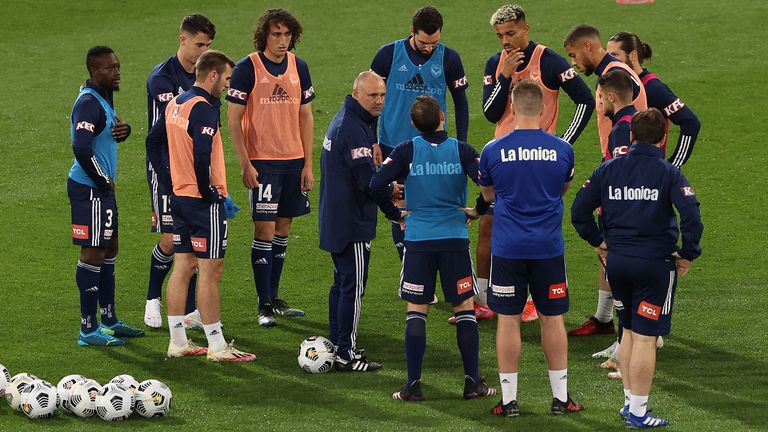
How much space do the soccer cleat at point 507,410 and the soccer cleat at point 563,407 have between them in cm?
23

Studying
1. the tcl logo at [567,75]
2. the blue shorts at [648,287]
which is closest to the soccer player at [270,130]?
the tcl logo at [567,75]

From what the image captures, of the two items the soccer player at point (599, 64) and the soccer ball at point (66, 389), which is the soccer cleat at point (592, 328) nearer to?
the soccer player at point (599, 64)

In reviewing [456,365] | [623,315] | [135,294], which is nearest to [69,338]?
[135,294]

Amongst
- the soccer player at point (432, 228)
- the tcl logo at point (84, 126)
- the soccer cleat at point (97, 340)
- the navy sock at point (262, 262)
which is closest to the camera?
the soccer player at point (432, 228)

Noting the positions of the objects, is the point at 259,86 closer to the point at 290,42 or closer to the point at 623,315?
the point at 290,42

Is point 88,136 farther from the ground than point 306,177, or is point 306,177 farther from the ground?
point 88,136

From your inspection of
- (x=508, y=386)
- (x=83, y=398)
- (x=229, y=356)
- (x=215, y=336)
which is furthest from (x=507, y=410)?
(x=83, y=398)

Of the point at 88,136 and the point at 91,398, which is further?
the point at 88,136

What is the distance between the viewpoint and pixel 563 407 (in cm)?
772

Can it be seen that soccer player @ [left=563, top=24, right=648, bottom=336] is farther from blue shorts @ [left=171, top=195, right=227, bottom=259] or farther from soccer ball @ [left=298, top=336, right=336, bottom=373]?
blue shorts @ [left=171, top=195, right=227, bottom=259]

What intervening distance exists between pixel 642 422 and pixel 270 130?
4287 millimetres

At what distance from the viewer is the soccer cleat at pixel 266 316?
10.2 meters

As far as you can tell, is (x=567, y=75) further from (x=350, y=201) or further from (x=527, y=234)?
(x=527, y=234)

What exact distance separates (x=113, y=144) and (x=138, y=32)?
43.3ft
